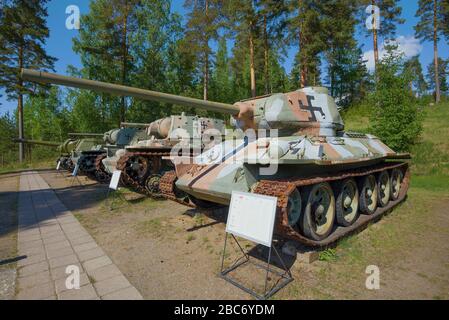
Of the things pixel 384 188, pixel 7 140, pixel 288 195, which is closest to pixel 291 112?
pixel 288 195

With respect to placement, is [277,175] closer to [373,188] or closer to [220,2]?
[373,188]

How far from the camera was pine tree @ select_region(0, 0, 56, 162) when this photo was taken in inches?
774

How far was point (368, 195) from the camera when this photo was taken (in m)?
7.09

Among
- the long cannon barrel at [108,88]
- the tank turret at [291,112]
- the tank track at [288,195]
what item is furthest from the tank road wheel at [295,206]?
the long cannon barrel at [108,88]

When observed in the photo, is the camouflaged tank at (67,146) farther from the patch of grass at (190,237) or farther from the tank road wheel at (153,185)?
the patch of grass at (190,237)

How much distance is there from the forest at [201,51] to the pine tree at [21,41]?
0.23 ft

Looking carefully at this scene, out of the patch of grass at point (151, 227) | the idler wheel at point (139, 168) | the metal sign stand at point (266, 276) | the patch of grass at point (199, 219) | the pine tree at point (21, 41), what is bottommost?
the metal sign stand at point (266, 276)

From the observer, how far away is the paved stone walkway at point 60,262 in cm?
380

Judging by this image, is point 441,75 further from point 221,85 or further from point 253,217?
point 253,217

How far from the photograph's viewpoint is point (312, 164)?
15.9 feet

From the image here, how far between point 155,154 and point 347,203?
252 inches

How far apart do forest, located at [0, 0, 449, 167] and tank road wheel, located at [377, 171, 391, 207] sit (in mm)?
6590

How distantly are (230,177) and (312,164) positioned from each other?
1439 millimetres
